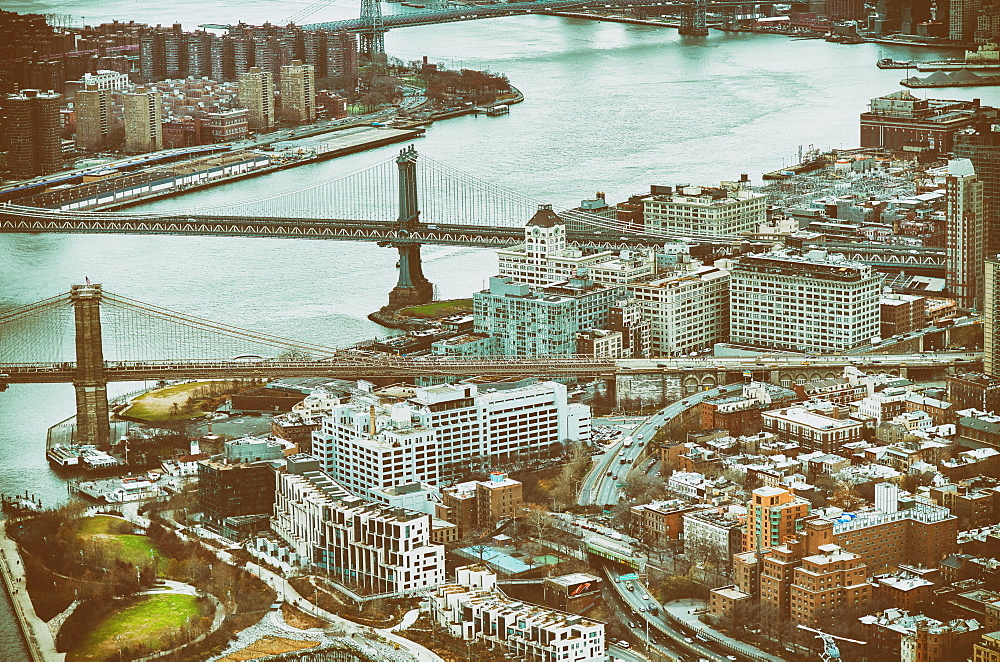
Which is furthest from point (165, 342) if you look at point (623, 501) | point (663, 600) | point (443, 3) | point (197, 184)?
point (443, 3)

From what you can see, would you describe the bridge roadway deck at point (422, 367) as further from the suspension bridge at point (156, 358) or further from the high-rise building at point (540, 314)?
the high-rise building at point (540, 314)

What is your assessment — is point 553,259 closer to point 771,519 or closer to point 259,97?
point 771,519

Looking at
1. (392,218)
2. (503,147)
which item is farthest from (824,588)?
(503,147)

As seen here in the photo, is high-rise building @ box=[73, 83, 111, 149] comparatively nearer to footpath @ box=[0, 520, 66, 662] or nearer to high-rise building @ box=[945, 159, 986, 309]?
high-rise building @ box=[945, 159, 986, 309]

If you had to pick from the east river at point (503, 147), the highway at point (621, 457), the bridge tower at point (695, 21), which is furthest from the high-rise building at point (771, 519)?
the bridge tower at point (695, 21)

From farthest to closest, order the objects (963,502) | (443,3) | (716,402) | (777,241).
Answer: (443,3) → (777,241) → (716,402) → (963,502)

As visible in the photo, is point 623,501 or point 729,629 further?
point 623,501

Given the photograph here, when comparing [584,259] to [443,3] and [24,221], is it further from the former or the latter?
[443,3]
